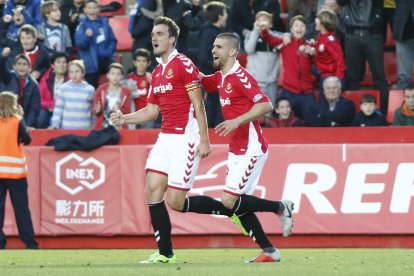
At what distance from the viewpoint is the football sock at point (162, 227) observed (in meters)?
10.9

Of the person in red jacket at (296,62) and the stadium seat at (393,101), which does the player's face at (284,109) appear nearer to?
the person in red jacket at (296,62)

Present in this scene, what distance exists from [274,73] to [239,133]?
6168mm

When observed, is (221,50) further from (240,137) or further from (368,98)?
(368,98)

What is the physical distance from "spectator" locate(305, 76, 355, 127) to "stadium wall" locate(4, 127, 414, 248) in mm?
562

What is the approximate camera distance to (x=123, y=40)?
1958 cm

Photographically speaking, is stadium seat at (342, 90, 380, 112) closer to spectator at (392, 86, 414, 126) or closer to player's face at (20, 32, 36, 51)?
spectator at (392, 86, 414, 126)

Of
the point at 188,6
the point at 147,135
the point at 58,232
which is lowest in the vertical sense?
the point at 58,232

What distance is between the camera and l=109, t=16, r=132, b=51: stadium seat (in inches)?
768

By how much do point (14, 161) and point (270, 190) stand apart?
3365 mm

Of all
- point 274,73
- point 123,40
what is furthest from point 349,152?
point 123,40

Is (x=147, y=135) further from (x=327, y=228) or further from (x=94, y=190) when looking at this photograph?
(x=327, y=228)

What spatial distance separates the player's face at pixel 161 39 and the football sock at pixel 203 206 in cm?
144

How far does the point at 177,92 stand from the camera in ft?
36.1

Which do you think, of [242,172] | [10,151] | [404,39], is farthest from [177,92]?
[404,39]
